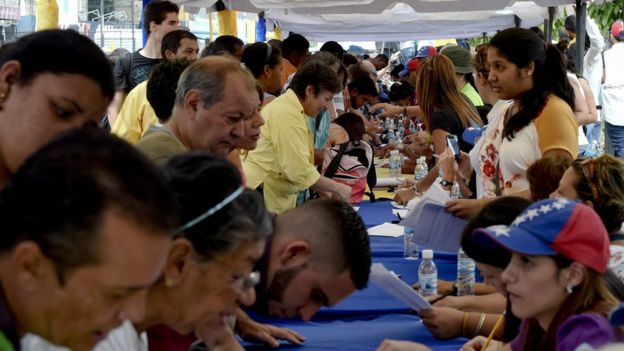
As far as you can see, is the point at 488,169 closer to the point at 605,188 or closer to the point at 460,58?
the point at 605,188

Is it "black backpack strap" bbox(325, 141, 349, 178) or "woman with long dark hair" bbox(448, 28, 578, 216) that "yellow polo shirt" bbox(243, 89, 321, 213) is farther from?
"woman with long dark hair" bbox(448, 28, 578, 216)

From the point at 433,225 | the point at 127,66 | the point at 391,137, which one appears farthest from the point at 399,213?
the point at 391,137

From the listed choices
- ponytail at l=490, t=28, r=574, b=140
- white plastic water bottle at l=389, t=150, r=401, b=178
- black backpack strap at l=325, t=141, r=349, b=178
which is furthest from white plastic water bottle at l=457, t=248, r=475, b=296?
white plastic water bottle at l=389, t=150, r=401, b=178

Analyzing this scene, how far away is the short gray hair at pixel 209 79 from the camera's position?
2.91 m

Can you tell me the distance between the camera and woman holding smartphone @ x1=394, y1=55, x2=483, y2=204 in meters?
5.94

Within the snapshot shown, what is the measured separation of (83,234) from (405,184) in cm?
585

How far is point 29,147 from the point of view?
5.98 feet

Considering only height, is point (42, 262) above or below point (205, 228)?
above

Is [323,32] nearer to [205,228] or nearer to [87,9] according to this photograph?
[87,9]

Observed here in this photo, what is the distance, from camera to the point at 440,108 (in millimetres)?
6113

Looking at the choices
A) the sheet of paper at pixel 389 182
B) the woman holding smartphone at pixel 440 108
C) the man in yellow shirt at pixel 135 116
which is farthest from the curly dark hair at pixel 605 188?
the sheet of paper at pixel 389 182

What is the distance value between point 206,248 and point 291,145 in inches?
133

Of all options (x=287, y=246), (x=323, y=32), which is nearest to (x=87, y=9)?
(x=323, y=32)

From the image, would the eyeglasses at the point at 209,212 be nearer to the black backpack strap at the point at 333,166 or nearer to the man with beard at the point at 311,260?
the man with beard at the point at 311,260
